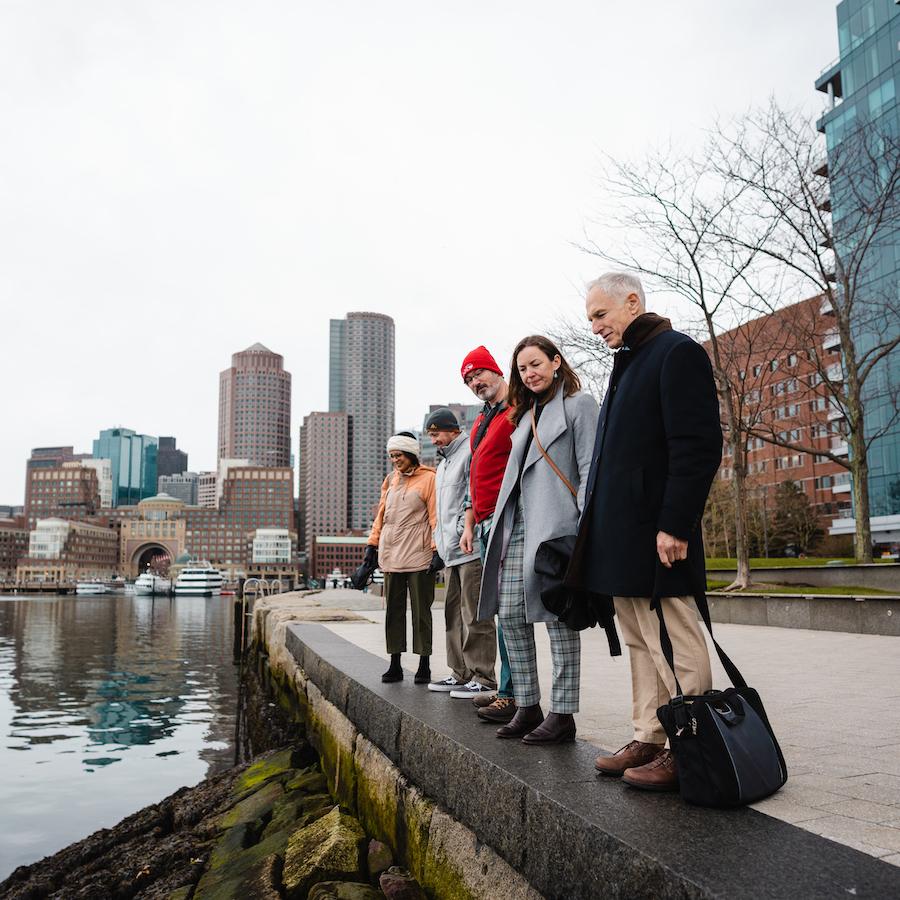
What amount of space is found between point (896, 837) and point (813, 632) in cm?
1003

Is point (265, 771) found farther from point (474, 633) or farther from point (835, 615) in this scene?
point (835, 615)

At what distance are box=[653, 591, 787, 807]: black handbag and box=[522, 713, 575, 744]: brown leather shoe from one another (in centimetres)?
88

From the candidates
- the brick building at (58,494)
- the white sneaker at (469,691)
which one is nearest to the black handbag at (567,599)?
the white sneaker at (469,691)

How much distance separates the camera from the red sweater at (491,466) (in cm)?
421

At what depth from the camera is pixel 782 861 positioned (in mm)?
1893

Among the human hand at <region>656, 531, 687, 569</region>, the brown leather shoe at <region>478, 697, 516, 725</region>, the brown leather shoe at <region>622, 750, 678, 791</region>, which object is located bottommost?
the brown leather shoe at <region>478, 697, 516, 725</region>

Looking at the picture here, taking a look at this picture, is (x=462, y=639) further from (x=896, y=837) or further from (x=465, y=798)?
(x=896, y=837)

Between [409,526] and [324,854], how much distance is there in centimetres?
216

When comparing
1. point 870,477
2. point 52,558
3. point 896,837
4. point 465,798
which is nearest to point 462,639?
point 465,798

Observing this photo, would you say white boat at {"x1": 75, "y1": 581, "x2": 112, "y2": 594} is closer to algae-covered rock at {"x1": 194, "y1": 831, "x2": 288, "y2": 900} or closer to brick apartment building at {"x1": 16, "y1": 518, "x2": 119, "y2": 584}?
brick apartment building at {"x1": 16, "y1": 518, "x2": 119, "y2": 584}

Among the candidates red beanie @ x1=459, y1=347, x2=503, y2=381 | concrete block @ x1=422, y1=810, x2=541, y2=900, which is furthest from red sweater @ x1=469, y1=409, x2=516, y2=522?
concrete block @ x1=422, y1=810, x2=541, y2=900

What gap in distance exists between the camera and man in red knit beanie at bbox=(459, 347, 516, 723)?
4.11m

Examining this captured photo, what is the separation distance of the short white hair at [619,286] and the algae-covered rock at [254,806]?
4513 mm

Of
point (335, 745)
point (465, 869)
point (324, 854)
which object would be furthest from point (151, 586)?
point (465, 869)
